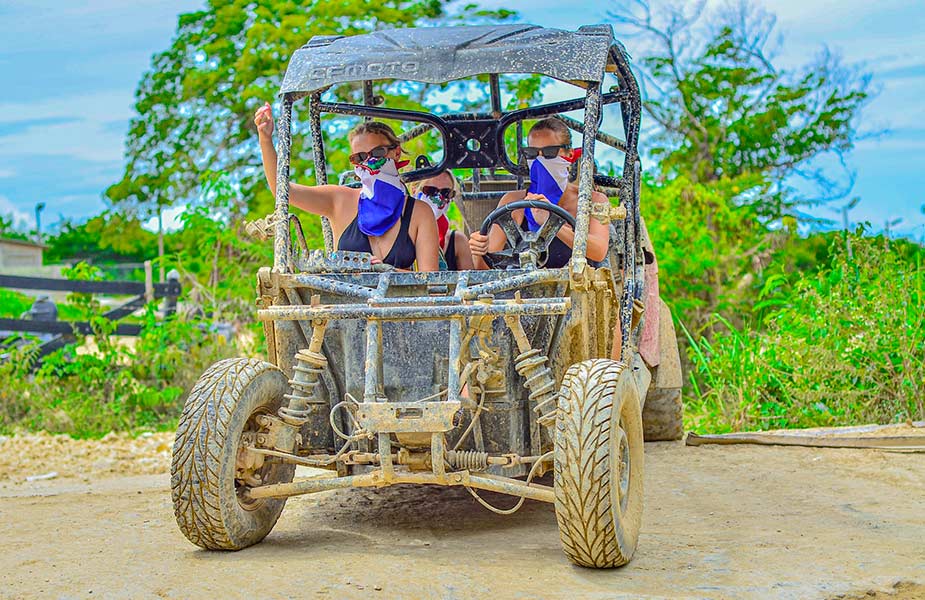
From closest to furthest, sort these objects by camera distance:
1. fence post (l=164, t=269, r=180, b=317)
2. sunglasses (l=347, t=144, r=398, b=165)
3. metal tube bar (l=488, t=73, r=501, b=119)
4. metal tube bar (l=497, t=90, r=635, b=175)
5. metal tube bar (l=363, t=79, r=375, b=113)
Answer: sunglasses (l=347, t=144, r=398, b=165)
metal tube bar (l=497, t=90, r=635, b=175)
metal tube bar (l=363, t=79, r=375, b=113)
metal tube bar (l=488, t=73, r=501, b=119)
fence post (l=164, t=269, r=180, b=317)

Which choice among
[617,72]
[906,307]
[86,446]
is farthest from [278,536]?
[906,307]

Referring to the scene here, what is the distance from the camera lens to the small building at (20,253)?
146 ft

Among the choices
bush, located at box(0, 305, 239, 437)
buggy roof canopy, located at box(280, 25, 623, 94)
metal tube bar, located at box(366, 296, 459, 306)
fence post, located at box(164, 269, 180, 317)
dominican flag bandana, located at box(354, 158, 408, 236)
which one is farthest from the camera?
fence post, located at box(164, 269, 180, 317)

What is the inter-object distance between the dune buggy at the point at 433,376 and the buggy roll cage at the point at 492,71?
1 cm

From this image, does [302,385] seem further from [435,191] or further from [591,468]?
[435,191]

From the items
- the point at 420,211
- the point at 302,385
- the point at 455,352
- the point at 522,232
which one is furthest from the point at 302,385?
the point at 522,232

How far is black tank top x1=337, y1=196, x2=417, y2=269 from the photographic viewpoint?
5.75 metres

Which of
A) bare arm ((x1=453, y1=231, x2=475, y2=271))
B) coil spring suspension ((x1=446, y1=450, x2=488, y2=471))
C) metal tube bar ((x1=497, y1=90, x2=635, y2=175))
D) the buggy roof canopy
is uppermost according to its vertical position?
the buggy roof canopy

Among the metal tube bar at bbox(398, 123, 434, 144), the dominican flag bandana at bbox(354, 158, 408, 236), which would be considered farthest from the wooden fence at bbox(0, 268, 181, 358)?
the dominican flag bandana at bbox(354, 158, 408, 236)

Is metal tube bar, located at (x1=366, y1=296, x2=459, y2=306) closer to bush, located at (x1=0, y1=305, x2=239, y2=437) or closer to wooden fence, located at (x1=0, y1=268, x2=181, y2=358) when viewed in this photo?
bush, located at (x1=0, y1=305, x2=239, y2=437)

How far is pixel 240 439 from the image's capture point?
16.2 feet

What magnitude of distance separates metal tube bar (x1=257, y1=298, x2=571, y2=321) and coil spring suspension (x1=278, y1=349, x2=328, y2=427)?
0.20 metres

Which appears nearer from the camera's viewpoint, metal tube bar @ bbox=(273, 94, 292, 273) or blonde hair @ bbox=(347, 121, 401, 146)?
metal tube bar @ bbox=(273, 94, 292, 273)

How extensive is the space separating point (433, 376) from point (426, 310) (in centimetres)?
45
